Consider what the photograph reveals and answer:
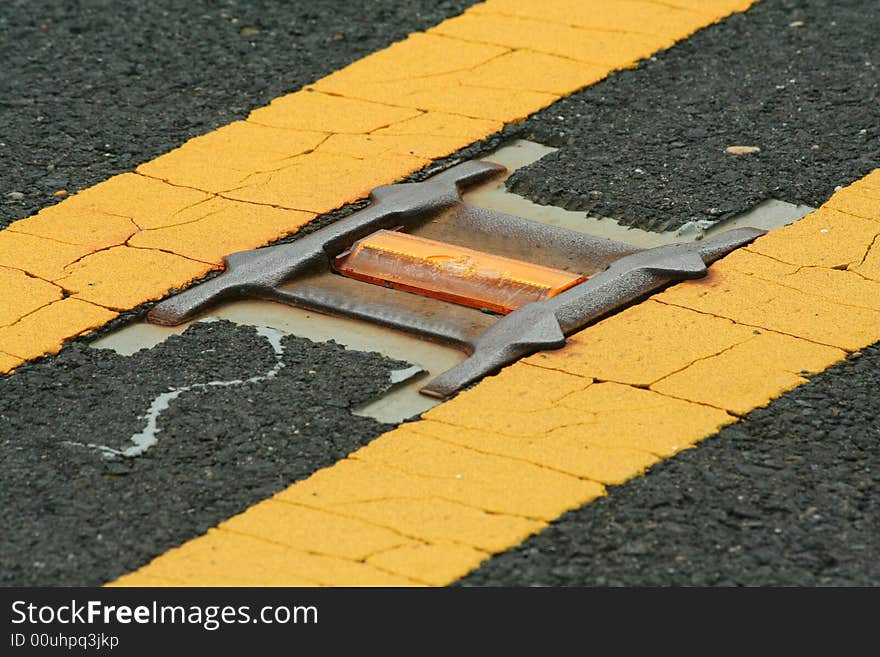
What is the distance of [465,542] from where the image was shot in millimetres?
3006

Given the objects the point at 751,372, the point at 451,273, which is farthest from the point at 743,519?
the point at 451,273

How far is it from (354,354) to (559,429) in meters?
0.59

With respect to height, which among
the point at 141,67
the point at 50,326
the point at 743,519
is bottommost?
the point at 743,519

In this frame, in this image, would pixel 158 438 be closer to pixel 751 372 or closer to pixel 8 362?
pixel 8 362

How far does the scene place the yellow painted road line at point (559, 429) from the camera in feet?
9.78

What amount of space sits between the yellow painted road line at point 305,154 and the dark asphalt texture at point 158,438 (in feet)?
0.83

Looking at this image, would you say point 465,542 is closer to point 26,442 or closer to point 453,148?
point 26,442

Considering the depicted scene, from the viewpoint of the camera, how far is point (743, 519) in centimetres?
306

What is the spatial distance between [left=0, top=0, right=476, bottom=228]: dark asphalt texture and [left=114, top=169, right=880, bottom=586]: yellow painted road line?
1731mm

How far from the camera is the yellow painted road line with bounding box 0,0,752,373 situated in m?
4.09

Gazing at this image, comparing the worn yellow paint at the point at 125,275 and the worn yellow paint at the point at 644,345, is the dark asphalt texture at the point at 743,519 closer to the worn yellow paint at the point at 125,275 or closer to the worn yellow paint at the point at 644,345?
the worn yellow paint at the point at 644,345

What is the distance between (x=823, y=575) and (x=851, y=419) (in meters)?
0.58

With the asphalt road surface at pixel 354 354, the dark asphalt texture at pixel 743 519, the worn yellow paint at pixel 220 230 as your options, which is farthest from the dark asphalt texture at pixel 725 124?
the dark asphalt texture at pixel 743 519

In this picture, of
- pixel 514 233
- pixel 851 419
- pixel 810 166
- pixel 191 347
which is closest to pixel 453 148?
pixel 514 233
